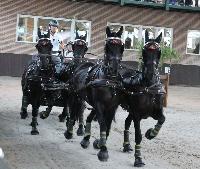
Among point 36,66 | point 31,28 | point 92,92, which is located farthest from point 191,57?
point 92,92

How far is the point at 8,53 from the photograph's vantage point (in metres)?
28.8

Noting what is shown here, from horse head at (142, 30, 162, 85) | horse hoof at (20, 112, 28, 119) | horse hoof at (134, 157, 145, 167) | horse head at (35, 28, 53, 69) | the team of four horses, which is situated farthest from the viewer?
horse hoof at (20, 112, 28, 119)

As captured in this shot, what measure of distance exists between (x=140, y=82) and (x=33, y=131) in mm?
3668

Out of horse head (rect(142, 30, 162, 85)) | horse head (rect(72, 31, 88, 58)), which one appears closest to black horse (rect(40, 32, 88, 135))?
horse head (rect(72, 31, 88, 58))

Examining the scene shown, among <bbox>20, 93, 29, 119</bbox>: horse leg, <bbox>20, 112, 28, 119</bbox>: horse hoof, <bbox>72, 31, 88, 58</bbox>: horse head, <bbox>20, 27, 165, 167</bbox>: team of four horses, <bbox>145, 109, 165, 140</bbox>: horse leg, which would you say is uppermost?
<bbox>72, 31, 88, 58</bbox>: horse head

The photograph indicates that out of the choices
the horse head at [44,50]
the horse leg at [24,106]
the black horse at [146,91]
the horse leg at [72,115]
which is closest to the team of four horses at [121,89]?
the black horse at [146,91]

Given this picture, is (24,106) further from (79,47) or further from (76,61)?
(79,47)

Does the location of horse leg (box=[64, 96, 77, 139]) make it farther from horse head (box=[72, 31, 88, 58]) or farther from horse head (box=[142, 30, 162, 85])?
horse head (box=[142, 30, 162, 85])

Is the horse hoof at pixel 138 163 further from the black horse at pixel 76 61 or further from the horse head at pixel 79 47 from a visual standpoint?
the horse head at pixel 79 47

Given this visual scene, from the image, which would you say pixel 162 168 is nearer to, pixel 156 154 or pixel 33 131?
pixel 156 154

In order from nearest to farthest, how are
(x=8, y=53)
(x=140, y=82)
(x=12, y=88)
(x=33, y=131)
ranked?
(x=140, y=82), (x=33, y=131), (x=12, y=88), (x=8, y=53)

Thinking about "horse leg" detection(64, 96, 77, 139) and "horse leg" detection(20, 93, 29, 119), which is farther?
"horse leg" detection(20, 93, 29, 119)

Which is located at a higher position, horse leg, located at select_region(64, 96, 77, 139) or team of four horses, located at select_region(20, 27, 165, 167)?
team of four horses, located at select_region(20, 27, 165, 167)

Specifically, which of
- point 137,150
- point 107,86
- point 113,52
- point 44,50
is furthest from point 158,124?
point 44,50
